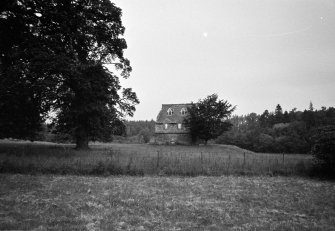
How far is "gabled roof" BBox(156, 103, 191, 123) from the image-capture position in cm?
7175

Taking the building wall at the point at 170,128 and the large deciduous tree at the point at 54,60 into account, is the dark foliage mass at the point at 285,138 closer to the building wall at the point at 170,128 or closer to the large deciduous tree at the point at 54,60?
the building wall at the point at 170,128

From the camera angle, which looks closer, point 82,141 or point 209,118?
point 82,141

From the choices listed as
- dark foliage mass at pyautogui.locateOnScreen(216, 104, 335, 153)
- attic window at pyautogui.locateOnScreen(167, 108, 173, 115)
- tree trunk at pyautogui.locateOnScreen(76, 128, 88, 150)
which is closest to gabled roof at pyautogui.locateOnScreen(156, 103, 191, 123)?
attic window at pyautogui.locateOnScreen(167, 108, 173, 115)

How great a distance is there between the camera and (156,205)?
11508 mm

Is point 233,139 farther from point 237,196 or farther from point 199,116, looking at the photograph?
point 237,196

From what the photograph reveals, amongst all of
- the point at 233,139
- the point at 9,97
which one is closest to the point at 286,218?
the point at 9,97

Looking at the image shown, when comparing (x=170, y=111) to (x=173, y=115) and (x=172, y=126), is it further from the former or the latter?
(x=172, y=126)

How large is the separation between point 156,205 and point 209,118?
4996 cm

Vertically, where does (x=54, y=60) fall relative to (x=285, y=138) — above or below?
above

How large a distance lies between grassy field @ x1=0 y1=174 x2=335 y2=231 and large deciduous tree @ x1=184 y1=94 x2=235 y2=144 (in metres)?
42.9

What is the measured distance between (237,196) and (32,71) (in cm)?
1842

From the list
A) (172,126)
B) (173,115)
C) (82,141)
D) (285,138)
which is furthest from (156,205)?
(285,138)

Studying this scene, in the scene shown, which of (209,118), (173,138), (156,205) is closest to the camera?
(156,205)

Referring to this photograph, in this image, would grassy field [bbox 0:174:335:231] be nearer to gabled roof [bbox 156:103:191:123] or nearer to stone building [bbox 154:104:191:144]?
stone building [bbox 154:104:191:144]
